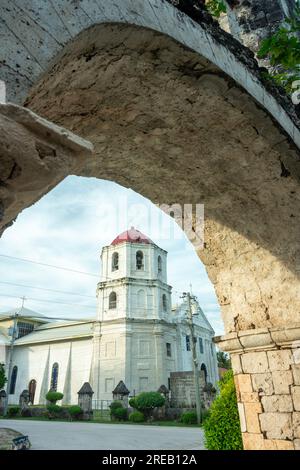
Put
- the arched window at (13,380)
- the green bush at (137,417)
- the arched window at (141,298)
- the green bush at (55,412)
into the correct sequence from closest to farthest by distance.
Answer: the green bush at (137,417) < the green bush at (55,412) < the arched window at (141,298) < the arched window at (13,380)

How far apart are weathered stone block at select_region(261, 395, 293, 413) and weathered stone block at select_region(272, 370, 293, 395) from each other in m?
0.05

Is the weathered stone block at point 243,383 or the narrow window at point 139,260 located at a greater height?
the narrow window at point 139,260

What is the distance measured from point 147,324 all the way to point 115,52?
26335 mm

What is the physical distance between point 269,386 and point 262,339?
1.48 feet

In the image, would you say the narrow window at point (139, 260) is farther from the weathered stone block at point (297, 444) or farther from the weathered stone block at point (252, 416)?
the weathered stone block at point (297, 444)

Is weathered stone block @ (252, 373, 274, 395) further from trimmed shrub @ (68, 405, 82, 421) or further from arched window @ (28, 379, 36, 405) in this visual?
arched window @ (28, 379, 36, 405)

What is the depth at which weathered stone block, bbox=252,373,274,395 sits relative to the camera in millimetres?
3703

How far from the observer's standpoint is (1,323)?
130ft

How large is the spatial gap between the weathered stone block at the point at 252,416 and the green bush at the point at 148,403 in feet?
Result: 56.1

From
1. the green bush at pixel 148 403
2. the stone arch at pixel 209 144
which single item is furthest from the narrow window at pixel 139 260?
the stone arch at pixel 209 144

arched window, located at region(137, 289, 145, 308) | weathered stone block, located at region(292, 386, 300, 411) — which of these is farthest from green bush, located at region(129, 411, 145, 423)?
weathered stone block, located at region(292, 386, 300, 411)

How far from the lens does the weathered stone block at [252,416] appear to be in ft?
12.1

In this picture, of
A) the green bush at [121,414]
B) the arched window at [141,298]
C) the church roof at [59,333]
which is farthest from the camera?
the church roof at [59,333]

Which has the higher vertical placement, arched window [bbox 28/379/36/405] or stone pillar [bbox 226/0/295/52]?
stone pillar [bbox 226/0/295/52]
